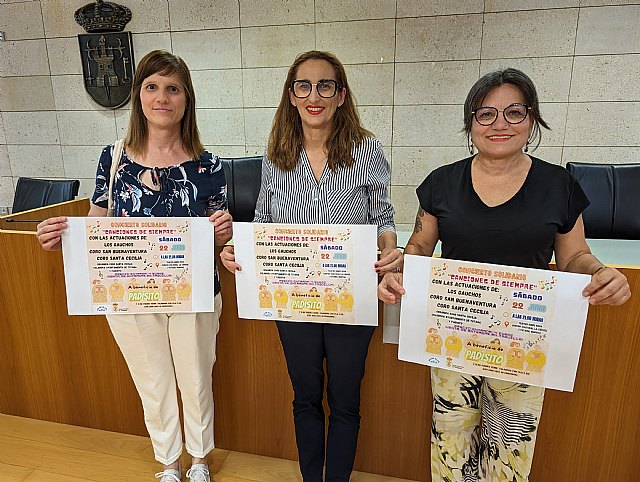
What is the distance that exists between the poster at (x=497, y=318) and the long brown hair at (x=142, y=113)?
0.82 meters

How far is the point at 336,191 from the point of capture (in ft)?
4.23

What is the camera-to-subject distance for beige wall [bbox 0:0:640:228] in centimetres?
307

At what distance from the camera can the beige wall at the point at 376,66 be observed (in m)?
3.07

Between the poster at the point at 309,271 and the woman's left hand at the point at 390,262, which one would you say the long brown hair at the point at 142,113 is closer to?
the poster at the point at 309,271

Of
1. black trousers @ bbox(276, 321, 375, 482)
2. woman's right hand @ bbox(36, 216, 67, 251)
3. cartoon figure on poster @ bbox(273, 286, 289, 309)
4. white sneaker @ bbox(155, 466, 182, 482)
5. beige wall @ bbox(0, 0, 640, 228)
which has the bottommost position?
white sneaker @ bbox(155, 466, 182, 482)

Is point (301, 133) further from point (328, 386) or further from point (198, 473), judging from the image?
point (198, 473)

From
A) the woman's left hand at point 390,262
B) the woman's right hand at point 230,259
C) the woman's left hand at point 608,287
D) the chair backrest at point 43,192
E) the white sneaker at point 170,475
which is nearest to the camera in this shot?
the woman's left hand at point 608,287

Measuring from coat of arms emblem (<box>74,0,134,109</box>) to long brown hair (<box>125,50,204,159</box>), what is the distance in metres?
Answer: 2.74

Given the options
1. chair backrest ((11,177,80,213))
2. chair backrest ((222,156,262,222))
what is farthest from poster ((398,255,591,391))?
chair backrest ((11,177,80,213))

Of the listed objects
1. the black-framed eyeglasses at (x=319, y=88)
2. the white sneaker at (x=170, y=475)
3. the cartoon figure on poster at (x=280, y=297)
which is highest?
the black-framed eyeglasses at (x=319, y=88)

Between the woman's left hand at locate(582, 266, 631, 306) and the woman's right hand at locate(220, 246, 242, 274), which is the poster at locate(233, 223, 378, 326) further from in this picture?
the woman's left hand at locate(582, 266, 631, 306)

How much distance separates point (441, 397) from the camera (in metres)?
1.27

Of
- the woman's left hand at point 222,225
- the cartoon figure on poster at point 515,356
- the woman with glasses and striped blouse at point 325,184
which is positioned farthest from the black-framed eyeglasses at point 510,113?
the woman's left hand at point 222,225

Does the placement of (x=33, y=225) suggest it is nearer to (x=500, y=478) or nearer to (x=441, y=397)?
(x=441, y=397)
